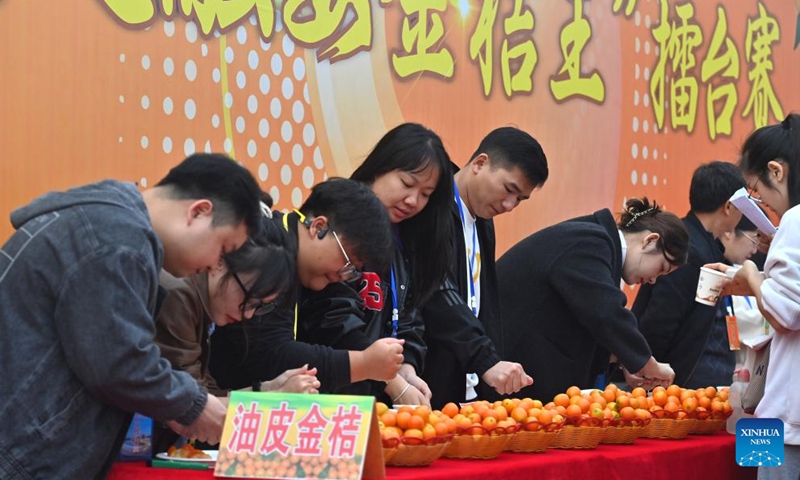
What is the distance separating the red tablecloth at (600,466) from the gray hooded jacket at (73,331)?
9.0 inches

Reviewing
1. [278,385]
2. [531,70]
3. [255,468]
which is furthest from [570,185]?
[255,468]

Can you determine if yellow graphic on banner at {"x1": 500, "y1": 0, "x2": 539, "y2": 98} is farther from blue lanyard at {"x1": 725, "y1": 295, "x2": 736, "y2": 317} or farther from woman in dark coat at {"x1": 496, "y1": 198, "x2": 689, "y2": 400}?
blue lanyard at {"x1": 725, "y1": 295, "x2": 736, "y2": 317}

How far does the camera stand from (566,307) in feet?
11.1

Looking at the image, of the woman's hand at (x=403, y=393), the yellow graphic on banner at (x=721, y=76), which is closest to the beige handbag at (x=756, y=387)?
the woman's hand at (x=403, y=393)

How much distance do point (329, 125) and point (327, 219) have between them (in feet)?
3.70

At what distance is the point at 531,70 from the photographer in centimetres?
436

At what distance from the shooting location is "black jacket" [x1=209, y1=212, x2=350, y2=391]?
2.40m

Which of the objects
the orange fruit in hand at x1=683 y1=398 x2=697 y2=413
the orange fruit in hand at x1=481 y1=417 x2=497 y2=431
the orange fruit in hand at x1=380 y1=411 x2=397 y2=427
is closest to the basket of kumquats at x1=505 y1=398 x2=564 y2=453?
the orange fruit in hand at x1=481 y1=417 x2=497 y2=431

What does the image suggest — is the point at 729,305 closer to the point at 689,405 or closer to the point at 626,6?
the point at 689,405

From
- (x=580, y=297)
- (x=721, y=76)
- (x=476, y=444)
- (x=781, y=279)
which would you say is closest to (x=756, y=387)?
(x=781, y=279)

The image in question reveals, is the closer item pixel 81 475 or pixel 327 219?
pixel 81 475

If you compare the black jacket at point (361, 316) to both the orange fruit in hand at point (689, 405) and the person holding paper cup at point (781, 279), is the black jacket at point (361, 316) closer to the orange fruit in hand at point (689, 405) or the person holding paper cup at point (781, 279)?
the orange fruit in hand at point (689, 405)

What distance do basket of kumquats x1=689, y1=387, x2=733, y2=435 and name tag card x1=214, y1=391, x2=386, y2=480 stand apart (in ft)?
4.54

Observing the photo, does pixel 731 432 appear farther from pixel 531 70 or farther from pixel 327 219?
pixel 531 70
